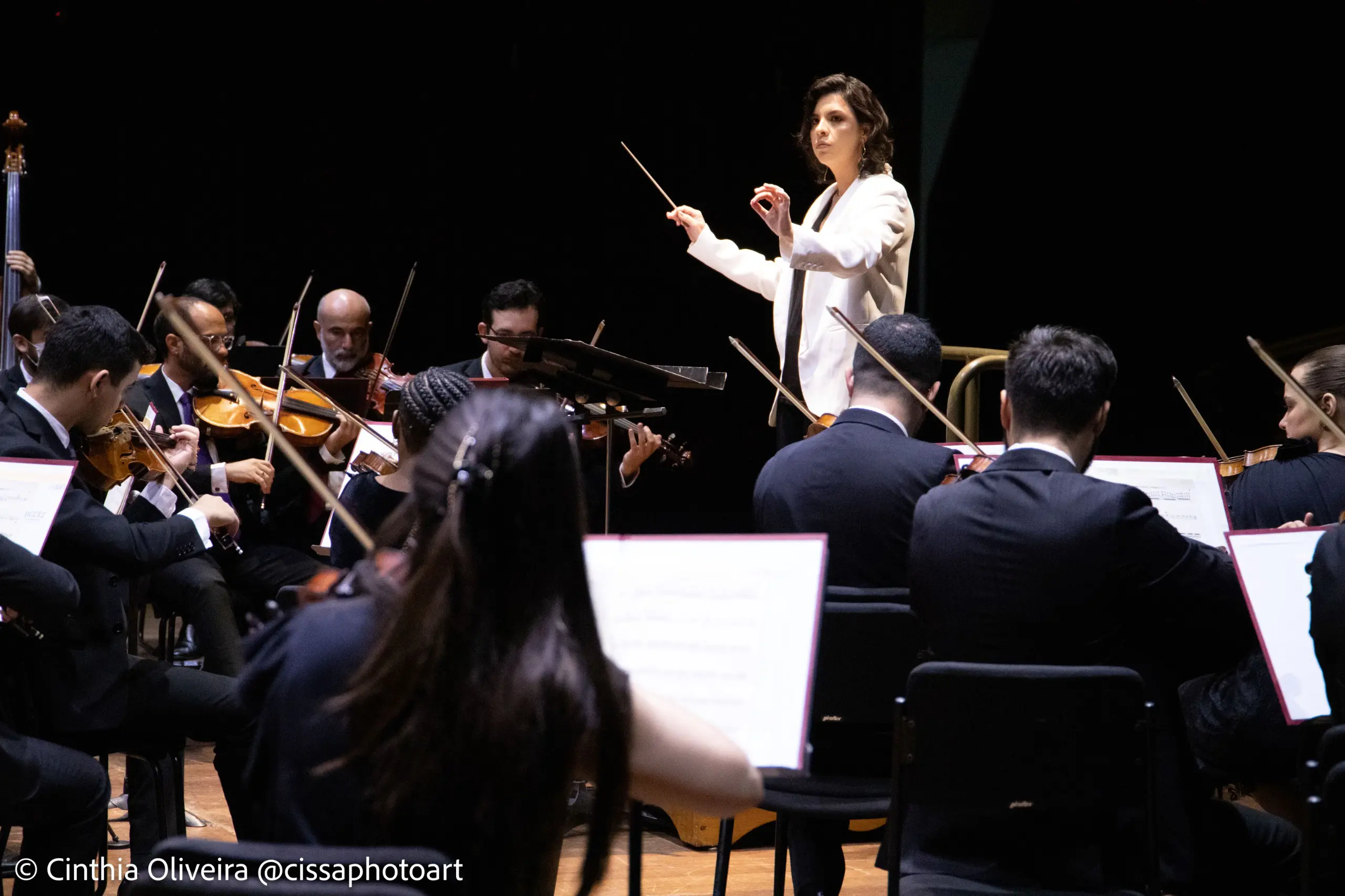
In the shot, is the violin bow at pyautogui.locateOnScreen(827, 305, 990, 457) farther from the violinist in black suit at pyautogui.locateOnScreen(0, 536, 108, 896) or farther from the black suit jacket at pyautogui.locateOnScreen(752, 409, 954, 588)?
the violinist in black suit at pyautogui.locateOnScreen(0, 536, 108, 896)

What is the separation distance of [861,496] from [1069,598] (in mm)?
745

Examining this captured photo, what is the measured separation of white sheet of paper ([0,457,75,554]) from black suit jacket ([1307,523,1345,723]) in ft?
7.08

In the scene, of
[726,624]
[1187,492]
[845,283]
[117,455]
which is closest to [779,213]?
[845,283]

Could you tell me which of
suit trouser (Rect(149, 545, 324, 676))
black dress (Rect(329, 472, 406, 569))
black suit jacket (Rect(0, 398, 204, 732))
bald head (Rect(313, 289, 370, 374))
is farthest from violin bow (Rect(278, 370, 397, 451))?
black suit jacket (Rect(0, 398, 204, 732))

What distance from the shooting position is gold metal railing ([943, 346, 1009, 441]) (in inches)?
155

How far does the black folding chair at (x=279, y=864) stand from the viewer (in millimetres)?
1155

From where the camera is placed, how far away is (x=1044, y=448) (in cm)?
224

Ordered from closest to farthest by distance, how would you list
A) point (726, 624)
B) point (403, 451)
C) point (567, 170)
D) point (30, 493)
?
point (726, 624), point (30, 493), point (403, 451), point (567, 170)

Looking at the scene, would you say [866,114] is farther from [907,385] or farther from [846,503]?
[846,503]

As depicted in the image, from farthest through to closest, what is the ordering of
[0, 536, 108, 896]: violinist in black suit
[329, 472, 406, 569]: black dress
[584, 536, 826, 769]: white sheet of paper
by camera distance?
[329, 472, 406, 569]: black dress
[0, 536, 108, 896]: violinist in black suit
[584, 536, 826, 769]: white sheet of paper

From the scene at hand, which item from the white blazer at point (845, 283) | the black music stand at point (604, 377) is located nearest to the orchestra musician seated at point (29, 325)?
the black music stand at point (604, 377)

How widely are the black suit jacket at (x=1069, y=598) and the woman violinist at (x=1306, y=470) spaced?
3.29 feet

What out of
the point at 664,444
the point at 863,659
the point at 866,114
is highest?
the point at 866,114

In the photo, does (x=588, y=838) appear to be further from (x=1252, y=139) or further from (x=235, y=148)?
(x=235, y=148)
